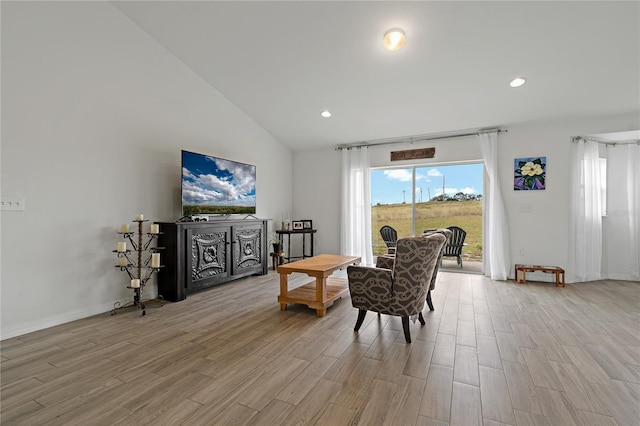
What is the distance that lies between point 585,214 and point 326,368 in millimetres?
5037

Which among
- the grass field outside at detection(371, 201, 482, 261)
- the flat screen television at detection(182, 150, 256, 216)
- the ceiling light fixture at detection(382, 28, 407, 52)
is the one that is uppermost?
the ceiling light fixture at detection(382, 28, 407, 52)

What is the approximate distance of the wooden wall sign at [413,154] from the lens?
5312 millimetres

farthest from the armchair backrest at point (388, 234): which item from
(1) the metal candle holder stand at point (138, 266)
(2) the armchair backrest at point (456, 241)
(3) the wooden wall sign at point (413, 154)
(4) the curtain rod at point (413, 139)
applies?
(1) the metal candle holder stand at point (138, 266)

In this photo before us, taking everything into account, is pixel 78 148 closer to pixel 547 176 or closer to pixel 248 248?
pixel 248 248

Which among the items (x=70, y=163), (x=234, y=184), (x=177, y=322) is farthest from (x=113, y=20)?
(x=177, y=322)

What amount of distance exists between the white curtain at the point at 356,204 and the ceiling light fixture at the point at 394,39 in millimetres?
2620

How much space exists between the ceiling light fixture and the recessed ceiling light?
5.32 feet

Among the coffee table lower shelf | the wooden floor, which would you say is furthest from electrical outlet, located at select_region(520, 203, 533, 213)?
the coffee table lower shelf

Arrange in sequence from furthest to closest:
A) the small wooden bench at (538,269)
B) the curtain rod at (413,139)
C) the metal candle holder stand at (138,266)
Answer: the curtain rod at (413,139) < the small wooden bench at (538,269) < the metal candle holder stand at (138,266)

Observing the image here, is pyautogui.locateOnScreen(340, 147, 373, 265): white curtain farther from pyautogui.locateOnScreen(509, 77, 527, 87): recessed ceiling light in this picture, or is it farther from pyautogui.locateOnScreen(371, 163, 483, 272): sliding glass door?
pyautogui.locateOnScreen(509, 77, 527, 87): recessed ceiling light

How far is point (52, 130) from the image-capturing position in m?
2.80

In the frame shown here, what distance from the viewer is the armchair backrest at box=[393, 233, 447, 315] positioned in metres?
2.37

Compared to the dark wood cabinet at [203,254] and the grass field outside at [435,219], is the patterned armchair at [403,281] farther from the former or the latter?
the grass field outside at [435,219]

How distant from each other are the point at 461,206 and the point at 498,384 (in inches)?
154
